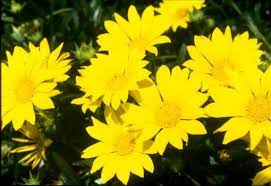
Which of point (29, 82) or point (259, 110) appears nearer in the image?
point (259, 110)

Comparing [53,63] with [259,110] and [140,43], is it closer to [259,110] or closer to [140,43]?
[140,43]

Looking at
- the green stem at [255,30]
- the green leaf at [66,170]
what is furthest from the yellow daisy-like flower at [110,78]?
the green stem at [255,30]

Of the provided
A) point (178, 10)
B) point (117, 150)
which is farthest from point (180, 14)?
point (117, 150)

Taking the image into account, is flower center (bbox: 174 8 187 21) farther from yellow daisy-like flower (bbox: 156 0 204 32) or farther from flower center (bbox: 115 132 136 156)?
flower center (bbox: 115 132 136 156)

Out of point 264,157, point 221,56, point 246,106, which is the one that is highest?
point 221,56

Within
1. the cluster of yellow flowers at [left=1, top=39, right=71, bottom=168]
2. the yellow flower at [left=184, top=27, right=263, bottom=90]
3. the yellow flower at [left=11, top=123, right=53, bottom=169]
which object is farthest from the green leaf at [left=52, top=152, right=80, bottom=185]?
the yellow flower at [left=184, top=27, right=263, bottom=90]

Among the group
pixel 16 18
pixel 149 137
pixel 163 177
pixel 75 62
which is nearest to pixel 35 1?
pixel 16 18

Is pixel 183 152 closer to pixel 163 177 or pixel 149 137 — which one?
pixel 163 177
